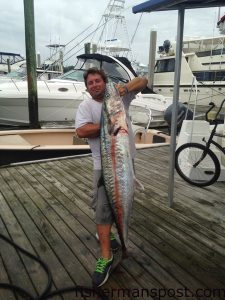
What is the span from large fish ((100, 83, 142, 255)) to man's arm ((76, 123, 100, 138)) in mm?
119

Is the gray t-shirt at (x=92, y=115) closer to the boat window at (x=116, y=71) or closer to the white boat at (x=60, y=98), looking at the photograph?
the white boat at (x=60, y=98)

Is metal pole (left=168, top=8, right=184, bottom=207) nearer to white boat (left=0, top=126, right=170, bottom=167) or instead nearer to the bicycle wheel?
the bicycle wheel

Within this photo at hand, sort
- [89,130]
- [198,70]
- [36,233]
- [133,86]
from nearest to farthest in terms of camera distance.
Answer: [89,130], [133,86], [36,233], [198,70]

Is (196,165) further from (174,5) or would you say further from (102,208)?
(102,208)

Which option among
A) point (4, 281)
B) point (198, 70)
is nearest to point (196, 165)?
point (4, 281)

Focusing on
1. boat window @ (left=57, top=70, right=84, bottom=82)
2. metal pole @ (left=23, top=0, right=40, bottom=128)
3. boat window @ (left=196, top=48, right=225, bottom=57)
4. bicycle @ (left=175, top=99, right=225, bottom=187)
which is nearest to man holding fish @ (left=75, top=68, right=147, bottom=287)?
bicycle @ (left=175, top=99, right=225, bottom=187)

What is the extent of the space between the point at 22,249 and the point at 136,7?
3373mm

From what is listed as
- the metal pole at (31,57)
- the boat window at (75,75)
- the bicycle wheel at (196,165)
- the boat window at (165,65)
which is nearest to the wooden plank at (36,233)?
the bicycle wheel at (196,165)

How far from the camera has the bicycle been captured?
211 inches

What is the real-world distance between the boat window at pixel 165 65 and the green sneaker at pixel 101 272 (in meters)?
22.9

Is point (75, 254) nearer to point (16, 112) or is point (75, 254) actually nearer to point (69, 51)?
point (16, 112)

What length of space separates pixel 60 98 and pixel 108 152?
1114 cm

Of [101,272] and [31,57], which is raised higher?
[31,57]

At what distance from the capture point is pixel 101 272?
280 centimetres
